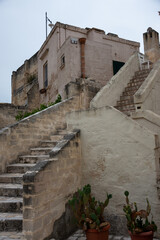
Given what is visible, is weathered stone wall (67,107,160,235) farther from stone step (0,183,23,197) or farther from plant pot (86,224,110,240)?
stone step (0,183,23,197)

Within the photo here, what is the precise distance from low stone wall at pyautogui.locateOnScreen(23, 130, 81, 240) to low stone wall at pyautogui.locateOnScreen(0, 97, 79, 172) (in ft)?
7.29

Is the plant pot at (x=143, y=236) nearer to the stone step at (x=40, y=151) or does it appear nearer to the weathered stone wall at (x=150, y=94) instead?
the stone step at (x=40, y=151)

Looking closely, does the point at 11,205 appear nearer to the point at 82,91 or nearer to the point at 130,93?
the point at 82,91

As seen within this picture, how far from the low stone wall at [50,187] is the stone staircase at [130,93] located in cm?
323

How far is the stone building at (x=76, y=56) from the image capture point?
451 inches

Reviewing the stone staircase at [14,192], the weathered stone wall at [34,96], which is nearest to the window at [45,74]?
the weathered stone wall at [34,96]

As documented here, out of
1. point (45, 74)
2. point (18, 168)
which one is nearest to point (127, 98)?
point (18, 168)

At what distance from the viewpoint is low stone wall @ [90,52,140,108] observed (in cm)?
802

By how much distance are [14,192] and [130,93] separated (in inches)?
220

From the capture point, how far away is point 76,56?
451 inches

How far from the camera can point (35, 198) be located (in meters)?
3.50

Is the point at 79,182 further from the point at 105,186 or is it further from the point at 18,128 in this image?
the point at 18,128

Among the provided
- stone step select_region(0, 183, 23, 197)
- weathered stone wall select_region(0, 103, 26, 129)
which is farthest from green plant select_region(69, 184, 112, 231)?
weathered stone wall select_region(0, 103, 26, 129)

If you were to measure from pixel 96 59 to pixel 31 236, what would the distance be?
10.2m
